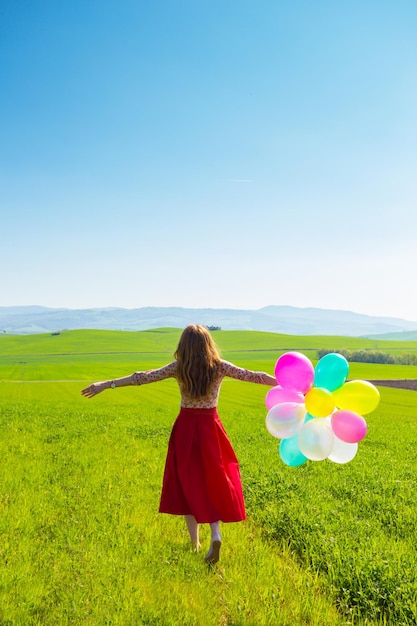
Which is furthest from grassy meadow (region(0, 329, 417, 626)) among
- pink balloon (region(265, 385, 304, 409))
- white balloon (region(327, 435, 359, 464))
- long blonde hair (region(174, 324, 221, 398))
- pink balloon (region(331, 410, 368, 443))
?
long blonde hair (region(174, 324, 221, 398))

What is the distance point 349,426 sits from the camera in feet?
17.9

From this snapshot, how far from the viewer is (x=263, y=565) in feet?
18.3

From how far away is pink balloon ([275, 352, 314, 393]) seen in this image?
563 centimetres

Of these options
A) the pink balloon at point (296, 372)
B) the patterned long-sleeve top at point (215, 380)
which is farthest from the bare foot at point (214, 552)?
the pink balloon at point (296, 372)

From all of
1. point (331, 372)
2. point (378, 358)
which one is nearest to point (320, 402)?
point (331, 372)

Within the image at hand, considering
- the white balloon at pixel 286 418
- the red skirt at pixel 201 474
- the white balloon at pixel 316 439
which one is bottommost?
the red skirt at pixel 201 474

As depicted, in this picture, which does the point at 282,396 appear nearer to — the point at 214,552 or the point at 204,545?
the point at 214,552

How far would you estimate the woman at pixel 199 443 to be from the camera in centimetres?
576

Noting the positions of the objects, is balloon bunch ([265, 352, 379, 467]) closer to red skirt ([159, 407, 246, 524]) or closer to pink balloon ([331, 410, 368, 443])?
pink balloon ([331, 410, 368, 443])

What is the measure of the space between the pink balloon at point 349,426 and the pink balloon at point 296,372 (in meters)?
0.48

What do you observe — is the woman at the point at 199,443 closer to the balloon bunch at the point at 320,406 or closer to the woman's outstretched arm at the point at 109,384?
the woman's outstretched arm at the point at 109,384

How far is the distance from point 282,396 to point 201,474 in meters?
1.32

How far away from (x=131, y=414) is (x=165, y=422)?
142 inches

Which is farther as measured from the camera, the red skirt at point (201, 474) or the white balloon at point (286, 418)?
the red skirt at point (201, 474)
